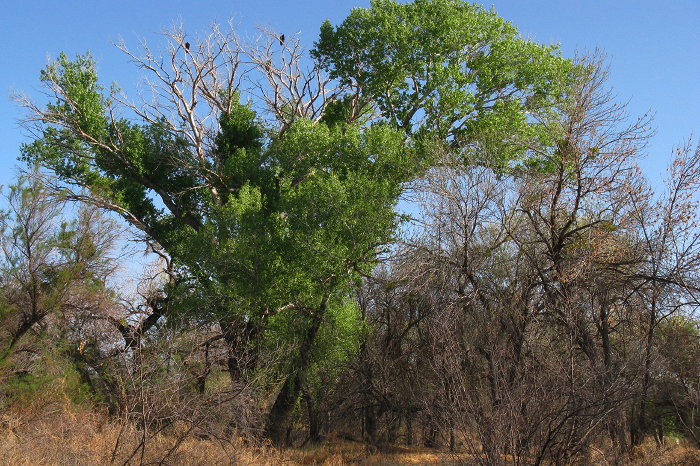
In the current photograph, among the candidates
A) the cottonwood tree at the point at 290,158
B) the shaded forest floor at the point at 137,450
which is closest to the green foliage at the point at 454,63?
the cottonwood tree at the point at 290,158

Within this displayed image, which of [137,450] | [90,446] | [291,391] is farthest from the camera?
[291,391]

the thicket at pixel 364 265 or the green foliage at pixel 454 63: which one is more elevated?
the green foliage at pixel 454 63

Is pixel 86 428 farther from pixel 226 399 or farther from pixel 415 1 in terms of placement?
pixel 415 1

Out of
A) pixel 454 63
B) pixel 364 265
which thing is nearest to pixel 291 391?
pixel 364 265

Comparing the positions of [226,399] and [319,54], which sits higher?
[319,54]

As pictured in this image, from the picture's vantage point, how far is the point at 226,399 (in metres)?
13.4

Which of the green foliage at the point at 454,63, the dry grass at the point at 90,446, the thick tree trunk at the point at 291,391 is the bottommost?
the dry grass at the point at 90,446

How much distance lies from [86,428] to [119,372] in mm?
2104

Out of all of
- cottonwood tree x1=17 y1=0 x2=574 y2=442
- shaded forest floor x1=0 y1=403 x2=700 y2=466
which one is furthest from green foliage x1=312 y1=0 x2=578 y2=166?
shaded forest floor x1=0 y1=403 x2=700 y2=466

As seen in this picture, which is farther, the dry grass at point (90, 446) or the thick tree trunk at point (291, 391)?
the thick tree trunk at point (291, 391)

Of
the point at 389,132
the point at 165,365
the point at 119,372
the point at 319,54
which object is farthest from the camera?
the point at 319,54

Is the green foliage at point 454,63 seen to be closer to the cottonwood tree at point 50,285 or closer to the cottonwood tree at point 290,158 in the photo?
the cottonwood tree at point 290,158

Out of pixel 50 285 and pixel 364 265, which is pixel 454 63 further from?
pixel 50 285

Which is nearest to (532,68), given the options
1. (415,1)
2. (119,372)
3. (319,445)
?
(415,1)
